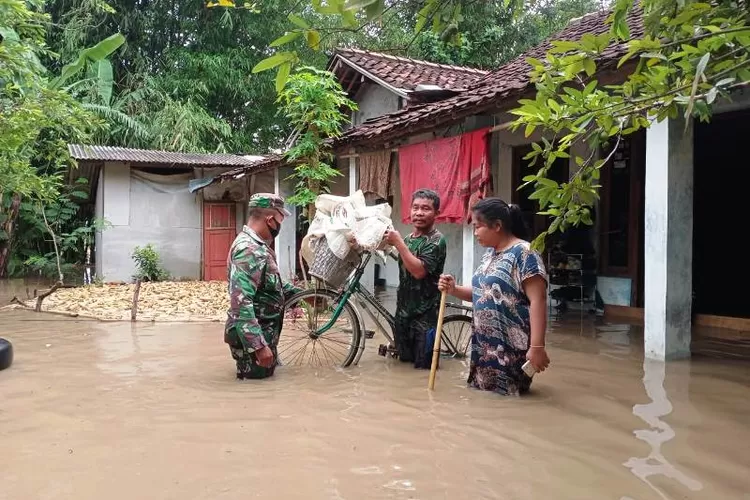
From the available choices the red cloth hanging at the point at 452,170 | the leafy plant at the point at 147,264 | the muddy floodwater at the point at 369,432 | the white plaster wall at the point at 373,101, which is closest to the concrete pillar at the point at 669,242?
the muddy floodwater at the point at 369,432

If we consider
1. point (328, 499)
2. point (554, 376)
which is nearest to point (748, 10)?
point (328, 499)

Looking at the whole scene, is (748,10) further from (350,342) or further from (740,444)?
(350,342)

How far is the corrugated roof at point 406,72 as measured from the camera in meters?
13.0

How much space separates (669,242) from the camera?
19.0 feet

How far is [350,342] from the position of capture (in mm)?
5762

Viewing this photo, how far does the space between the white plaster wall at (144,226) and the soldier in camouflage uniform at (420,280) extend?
12603 mm

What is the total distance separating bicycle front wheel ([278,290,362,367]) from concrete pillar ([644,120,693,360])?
8.82 ft

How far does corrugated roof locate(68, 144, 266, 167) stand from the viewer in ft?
50.7

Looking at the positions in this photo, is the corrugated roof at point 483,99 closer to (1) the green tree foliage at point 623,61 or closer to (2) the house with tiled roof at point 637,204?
(2) the house with tiled roof at point 637,204

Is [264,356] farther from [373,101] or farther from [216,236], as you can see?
[216,236]

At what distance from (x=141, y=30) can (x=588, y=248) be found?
1826 cm

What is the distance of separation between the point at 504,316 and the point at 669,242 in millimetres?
2293

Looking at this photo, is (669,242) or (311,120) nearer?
(669,242)

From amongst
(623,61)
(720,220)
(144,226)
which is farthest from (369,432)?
(144,226)
